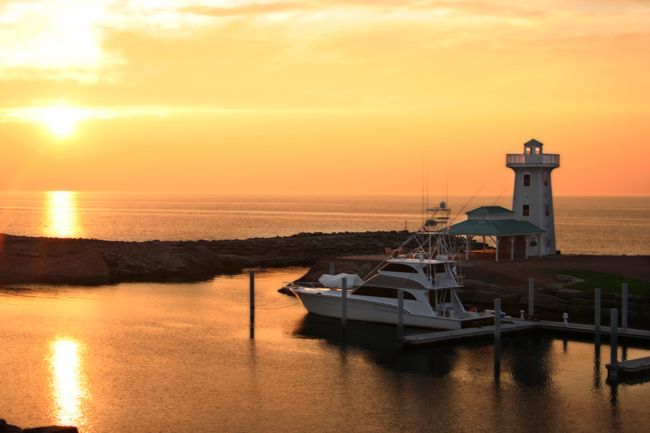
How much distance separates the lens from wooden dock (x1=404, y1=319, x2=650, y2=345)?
42.7 metres

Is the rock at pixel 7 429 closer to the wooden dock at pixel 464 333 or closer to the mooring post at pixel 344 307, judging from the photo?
the wooden dock at pixel 464 333

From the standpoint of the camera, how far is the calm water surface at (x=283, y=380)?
31.4m

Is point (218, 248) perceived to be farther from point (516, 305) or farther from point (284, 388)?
point (284, 388)

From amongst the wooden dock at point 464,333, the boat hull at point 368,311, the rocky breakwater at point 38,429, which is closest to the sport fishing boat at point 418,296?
the boat hull at point 368,311

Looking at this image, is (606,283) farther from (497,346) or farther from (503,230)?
(497,346)

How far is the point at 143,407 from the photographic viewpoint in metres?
32.8

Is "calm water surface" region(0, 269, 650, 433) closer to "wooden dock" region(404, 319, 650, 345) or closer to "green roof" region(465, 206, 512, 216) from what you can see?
"wooden dock" region(404, 319, 650, 345)

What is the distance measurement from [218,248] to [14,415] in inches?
2523

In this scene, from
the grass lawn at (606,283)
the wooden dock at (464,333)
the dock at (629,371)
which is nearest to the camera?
the dock at (629,371)

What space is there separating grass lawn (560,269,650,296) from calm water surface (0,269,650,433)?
921 centimetres

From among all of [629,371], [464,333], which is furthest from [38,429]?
[464,333]

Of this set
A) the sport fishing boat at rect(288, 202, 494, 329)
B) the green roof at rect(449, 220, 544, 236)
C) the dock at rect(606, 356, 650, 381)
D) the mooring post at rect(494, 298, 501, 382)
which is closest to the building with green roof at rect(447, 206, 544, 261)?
the green roof at rect(449, 220, 544, 236)

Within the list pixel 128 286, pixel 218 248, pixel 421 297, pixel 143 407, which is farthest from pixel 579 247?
pixel 143 407

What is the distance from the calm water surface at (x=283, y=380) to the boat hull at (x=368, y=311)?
2.60 ft
